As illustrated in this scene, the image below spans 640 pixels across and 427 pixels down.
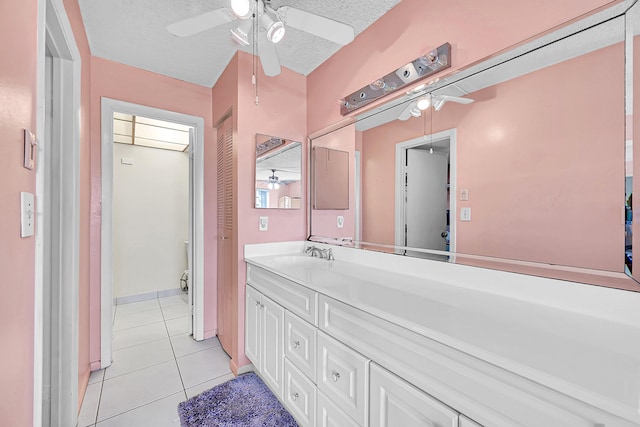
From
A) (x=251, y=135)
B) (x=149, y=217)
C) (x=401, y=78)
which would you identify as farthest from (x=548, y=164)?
(x=149, y=217)

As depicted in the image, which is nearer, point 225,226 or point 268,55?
point 268,55

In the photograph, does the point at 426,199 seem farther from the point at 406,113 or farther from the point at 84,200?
the point at 84,200

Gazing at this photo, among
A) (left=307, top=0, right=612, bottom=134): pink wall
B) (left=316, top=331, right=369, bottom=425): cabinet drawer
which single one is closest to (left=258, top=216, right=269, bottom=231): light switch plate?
(left=307, top=0, right=612, bottom=134): pink wall

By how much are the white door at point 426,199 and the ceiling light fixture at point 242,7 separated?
1.03 metres

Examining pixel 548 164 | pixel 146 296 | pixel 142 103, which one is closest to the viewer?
pixel 548 164

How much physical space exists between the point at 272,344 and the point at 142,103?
2.22 metres

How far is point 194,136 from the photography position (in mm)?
2545

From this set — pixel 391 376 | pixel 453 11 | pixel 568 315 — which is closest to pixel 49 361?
pixel 391 376

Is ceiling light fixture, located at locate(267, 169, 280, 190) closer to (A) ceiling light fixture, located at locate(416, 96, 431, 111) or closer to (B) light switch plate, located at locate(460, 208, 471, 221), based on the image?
(A) ceiling light fixture, located at locate(416, 96, 431, 111)

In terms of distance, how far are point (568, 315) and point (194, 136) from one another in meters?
2.81

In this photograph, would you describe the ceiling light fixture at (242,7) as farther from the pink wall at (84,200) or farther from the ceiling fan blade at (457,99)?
the pink wall at (84,200)

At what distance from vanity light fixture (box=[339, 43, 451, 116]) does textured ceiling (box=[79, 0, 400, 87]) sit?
405 millimetres

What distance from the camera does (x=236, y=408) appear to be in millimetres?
1661

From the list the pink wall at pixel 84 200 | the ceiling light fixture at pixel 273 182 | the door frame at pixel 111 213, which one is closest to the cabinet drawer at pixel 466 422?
the ceiling light fixture at pixel 273 182
